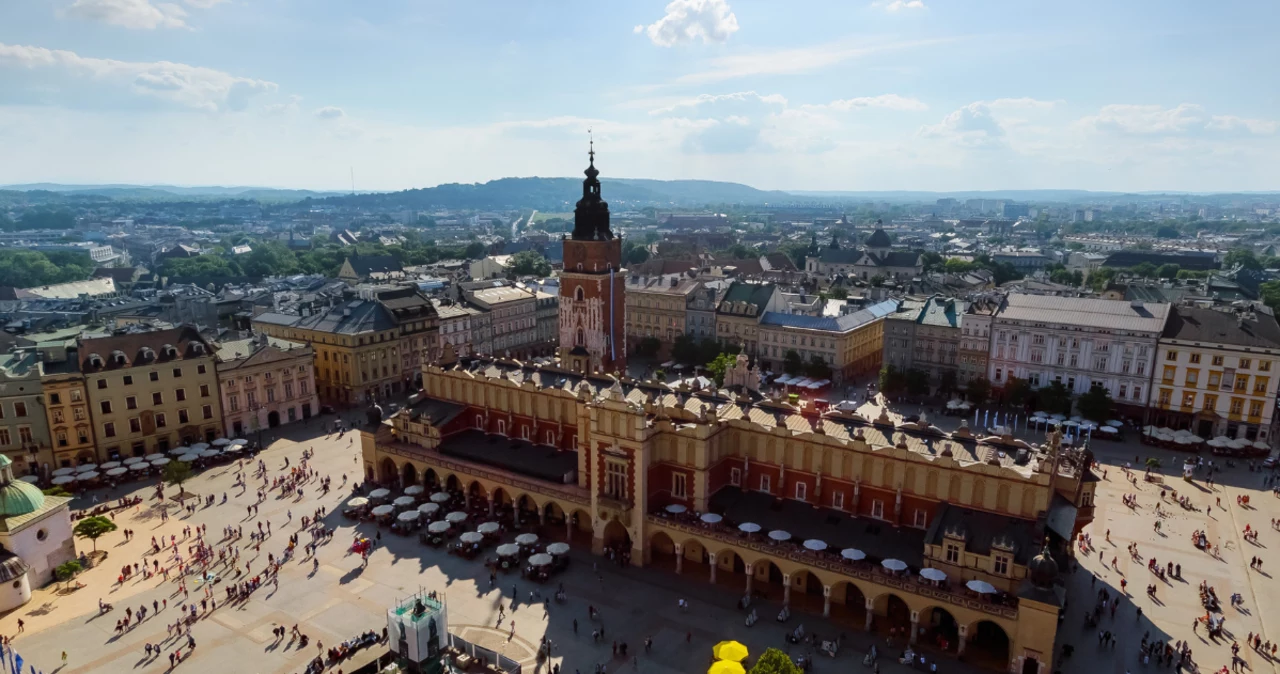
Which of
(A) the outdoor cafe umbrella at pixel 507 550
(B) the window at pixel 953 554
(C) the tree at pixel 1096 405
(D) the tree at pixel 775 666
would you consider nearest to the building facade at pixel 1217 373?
(C) the tree at pixel 1096 405

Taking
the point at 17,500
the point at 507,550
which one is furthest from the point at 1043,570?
the point at 17,500

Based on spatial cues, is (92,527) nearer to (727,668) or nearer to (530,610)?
(530,610)

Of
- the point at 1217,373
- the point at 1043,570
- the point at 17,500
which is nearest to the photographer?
the point at 1043,570

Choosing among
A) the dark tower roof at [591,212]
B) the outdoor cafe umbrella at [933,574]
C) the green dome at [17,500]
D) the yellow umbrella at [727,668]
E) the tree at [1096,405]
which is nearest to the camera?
the yellow umbrella at [727,668]

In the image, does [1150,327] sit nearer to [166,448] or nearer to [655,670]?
[655,670]

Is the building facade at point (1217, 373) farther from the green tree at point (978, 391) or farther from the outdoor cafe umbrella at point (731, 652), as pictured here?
the outdoor cafe umbrella at point (731, 652)

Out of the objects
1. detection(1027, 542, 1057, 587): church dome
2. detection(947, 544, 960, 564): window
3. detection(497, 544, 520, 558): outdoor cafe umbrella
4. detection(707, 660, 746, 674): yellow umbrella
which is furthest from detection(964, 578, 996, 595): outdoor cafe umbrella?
detection(497, 544, 520, 558): outdoor cafe umbrella

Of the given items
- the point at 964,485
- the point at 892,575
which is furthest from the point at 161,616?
the point at 964,485
